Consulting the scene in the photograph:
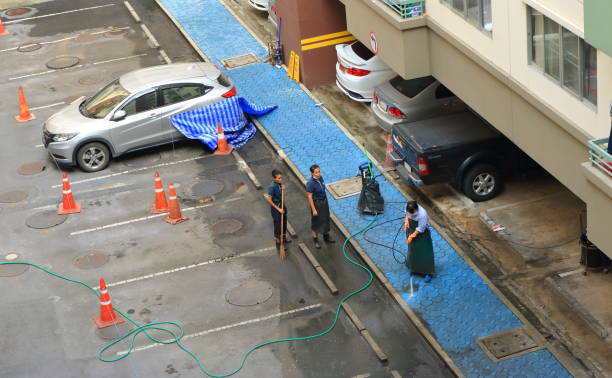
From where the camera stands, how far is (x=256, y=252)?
19828 mm

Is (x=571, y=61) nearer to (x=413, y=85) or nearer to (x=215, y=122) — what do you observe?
(x=413, y=85)

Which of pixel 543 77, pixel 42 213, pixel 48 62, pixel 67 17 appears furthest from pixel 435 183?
pixel 67 17

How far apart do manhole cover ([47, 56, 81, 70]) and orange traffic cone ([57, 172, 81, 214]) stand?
819 cm

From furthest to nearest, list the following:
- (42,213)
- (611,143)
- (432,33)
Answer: (42,213), (432,33), (611,143)

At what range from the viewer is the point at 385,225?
20.2m

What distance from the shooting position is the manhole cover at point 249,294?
60.3 feet

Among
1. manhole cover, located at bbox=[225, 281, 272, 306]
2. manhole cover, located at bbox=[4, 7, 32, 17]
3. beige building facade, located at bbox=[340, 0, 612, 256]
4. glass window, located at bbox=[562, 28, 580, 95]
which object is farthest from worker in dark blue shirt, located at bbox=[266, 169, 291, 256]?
manhole cover, located at bbox=[4, 7, 32, 17]

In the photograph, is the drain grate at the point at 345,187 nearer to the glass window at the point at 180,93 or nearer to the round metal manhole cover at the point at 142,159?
the glass window at the point at 180,93

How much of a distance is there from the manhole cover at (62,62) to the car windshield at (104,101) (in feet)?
17.9

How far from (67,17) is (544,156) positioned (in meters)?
20.6

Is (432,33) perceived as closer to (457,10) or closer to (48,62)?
(457,10)

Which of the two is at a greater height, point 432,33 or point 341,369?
point 432,33

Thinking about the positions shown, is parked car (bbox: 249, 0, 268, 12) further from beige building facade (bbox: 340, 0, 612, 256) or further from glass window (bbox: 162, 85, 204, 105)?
beige building facade (bbox: 340, 0, 612, 256)

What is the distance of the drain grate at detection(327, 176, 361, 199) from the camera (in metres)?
21.5
